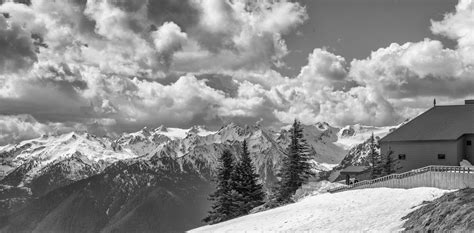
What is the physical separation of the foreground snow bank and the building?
59.8ft

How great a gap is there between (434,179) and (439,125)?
2501 cm

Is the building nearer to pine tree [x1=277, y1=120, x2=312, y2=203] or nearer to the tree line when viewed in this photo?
pine tree [x1=277, y1=120, x2=312, y2=203]

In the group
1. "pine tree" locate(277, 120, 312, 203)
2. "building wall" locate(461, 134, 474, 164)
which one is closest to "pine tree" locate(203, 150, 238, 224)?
"pine tree" locate(277, 120, 312, 203)

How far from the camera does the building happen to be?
60.7 m

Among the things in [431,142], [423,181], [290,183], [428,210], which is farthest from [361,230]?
[290,183]

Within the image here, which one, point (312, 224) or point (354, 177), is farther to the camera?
point (354, 177)

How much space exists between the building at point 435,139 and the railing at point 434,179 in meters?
14.6

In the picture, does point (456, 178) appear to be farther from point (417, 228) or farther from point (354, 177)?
point (354, 177)

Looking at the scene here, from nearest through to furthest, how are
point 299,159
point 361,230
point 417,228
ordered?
point 417,228
point 361,230
point 299,159

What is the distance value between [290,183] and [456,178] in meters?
34.1

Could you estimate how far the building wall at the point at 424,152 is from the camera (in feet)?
198

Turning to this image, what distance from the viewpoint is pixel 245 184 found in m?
68.2

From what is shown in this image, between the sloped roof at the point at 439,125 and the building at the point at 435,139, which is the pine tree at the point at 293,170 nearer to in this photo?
the building at the point at 435,139

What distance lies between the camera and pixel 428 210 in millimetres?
26500
